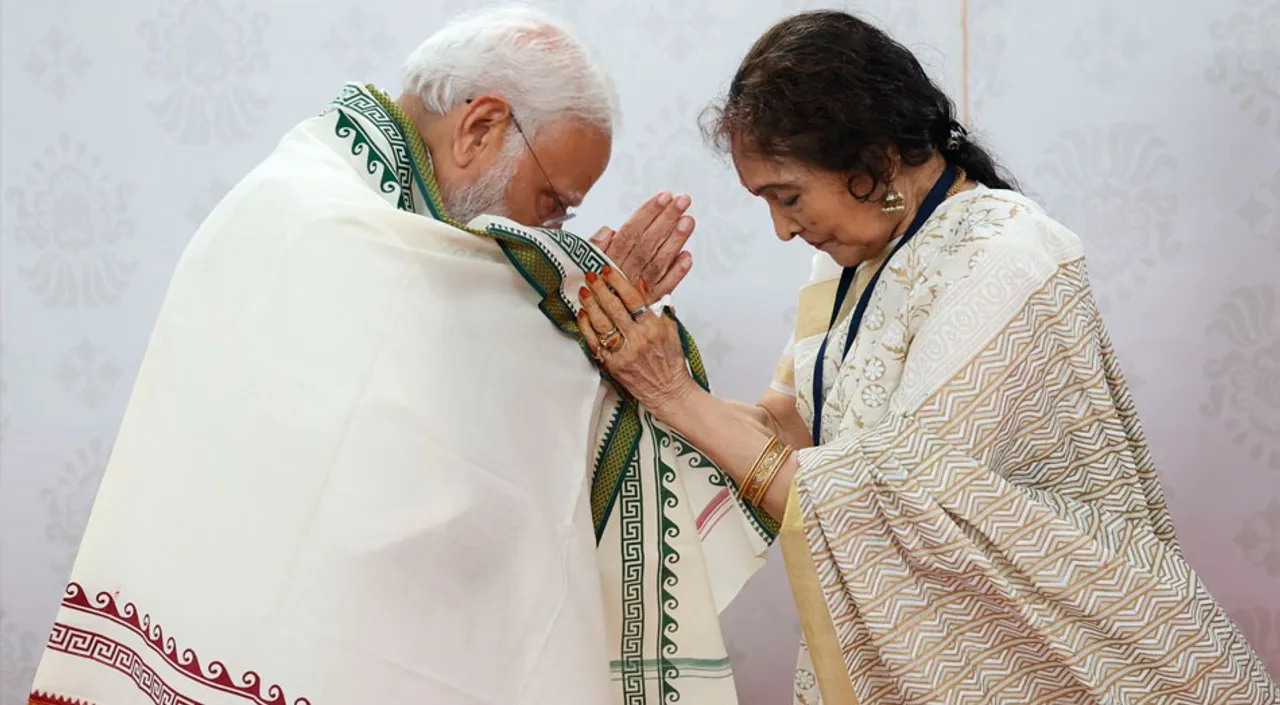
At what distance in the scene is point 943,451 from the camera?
1554 mm

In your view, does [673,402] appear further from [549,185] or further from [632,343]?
[549,185]

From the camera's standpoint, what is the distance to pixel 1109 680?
158cm

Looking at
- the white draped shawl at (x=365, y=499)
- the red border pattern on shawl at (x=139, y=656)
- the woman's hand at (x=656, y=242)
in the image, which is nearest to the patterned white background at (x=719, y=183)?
Result: the woman's hand at (x=656, y=242)

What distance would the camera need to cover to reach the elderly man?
1342mm

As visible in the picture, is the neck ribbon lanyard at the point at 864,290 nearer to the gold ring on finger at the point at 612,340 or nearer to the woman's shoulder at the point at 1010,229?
the woman's shoulder at the point at 1010,229

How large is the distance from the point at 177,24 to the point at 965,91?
182 cm

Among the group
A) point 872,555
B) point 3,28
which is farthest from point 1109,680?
point 3,28

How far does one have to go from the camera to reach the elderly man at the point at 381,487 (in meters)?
1.34

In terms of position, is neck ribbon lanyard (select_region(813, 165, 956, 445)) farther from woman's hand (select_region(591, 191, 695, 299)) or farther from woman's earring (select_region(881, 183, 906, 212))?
woman's hand (select_region(591, 191, 695, 299))

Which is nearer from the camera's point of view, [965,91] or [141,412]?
[141,412]

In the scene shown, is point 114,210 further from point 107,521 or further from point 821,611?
point 821,611

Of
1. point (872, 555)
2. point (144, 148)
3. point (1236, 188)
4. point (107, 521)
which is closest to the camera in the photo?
point (107, 521)

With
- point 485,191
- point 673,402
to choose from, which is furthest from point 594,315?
point 485,191

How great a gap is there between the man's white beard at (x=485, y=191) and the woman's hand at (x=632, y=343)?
8.8 inches
